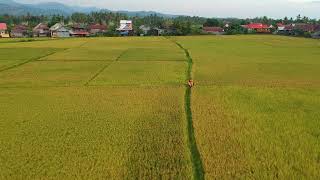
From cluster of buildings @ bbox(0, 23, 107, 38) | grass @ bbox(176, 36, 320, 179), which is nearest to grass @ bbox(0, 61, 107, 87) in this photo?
grass @ bbox(176, 36, 320, 179)

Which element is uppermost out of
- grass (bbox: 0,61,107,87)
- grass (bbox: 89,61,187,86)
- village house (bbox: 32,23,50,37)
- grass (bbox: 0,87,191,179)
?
village house (bbox: 32,23,50,37)

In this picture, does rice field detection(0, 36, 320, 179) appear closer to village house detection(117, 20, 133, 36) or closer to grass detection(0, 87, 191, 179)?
grass detection(0, 87, 191, 179)

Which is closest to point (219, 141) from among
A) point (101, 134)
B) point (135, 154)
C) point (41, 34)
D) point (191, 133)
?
point (191, 133)

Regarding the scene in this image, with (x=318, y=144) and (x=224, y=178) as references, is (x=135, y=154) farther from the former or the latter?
(x=318, y=144)

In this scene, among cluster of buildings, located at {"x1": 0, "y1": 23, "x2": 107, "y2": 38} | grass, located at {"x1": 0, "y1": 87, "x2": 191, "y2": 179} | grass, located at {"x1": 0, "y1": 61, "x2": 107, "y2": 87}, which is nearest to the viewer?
grass, located at {"x1": 0, "y1": 87, "x2": 191, "y2": 179}

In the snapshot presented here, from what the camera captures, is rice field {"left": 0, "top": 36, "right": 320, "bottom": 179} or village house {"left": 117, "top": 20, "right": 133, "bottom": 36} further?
village house {"left": 117, "top": 20, "right": 133, "bottom": 36}

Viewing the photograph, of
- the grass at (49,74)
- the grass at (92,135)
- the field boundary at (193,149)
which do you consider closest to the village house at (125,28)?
the grass at (49,74)

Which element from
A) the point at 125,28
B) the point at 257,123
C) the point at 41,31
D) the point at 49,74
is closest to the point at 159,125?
the point at 257,123
